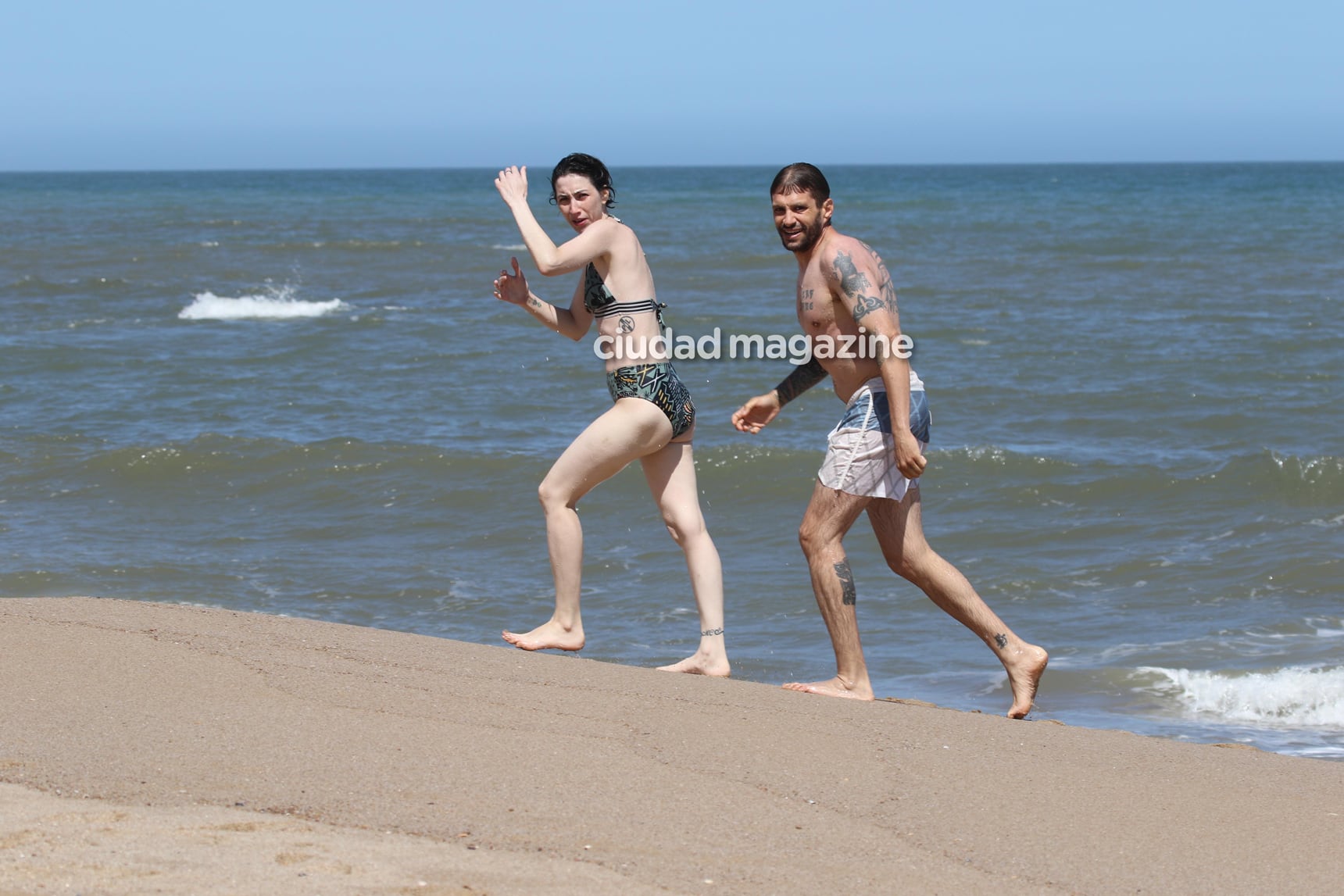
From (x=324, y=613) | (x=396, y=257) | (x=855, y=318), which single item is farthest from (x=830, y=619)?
(x=396, y=257)

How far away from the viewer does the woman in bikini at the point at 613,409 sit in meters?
4.59

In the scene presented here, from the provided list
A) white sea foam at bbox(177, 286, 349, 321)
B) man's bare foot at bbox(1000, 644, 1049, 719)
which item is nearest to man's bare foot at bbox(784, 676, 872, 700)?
man's bare foot at bbox(1000, 644, 1049, 719)

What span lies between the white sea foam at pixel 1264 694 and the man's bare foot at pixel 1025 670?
4.09 feet

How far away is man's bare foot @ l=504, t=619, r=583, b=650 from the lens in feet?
15.7

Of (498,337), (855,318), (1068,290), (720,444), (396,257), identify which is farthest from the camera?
(396,257)

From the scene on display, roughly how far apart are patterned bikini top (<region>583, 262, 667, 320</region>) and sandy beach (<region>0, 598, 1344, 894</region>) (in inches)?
46.1

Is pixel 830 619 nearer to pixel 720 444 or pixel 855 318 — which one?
pixel 855 318

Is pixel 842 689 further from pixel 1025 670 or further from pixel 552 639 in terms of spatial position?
pixel 552 639

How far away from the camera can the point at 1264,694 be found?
5.67 meters

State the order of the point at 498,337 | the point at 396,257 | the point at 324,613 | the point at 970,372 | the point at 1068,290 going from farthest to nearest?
the point at 396,257, the point at 1068,290, the point at 498,337, the point at 970,372, the point at 324,613

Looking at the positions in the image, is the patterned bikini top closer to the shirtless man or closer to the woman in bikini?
the woman in bikini

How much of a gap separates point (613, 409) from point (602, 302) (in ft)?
1.17

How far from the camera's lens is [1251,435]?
10.9 metres

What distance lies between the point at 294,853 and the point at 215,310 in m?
17.6
